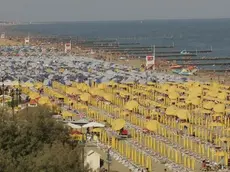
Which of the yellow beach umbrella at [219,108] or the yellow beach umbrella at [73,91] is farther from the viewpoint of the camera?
the yellow beach umbrella at [73,91]

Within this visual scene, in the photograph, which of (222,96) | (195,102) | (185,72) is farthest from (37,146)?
(185,72)

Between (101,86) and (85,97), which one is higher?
(101,86)

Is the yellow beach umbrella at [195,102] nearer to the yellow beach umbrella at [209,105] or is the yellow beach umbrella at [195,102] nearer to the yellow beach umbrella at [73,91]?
the yellow beach umbrella at [209,105]

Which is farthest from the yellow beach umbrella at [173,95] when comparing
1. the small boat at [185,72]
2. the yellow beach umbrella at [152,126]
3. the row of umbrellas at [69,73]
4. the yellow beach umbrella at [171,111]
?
the small boat at [185,72]

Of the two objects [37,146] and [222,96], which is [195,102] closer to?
[222,96]

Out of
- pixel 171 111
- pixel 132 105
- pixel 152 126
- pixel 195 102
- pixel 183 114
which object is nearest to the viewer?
pixel 152 126

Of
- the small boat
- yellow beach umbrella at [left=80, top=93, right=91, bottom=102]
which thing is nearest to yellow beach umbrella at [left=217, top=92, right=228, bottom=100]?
yellow beach umbrella at [left=80, top=93, right=91, bottom=102]

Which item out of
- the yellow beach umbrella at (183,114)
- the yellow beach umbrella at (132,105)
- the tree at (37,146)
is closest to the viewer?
the tree at (37,146)

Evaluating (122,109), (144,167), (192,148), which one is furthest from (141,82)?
(144,167)

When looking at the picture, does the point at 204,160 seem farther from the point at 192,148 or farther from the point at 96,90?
the point at 96,90
